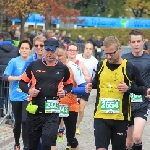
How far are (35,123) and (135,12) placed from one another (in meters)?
65.1

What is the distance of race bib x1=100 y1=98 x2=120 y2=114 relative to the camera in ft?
23.9

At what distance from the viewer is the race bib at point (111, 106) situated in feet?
23.9

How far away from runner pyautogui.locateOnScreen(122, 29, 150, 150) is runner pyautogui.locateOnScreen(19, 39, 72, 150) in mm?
1289

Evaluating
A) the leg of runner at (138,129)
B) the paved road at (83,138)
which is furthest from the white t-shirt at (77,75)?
the paved road at (83,138)

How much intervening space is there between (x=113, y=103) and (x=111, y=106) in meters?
0.06

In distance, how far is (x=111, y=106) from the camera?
725 cm

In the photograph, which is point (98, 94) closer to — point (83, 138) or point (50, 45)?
point (50, 45)

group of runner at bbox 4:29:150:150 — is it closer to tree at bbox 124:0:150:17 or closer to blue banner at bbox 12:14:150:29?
blue banner at bbox 12:14:150:29

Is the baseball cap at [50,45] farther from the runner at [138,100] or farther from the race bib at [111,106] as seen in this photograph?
the runner at [138,100]

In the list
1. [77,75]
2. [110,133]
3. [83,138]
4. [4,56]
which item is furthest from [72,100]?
[4,56]

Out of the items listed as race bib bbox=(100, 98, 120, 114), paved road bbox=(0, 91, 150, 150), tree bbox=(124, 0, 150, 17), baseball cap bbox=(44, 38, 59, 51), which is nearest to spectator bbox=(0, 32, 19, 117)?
paved road bbox=(0, 91, 150, 150)

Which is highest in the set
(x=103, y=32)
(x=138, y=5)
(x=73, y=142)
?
(x=138, y=5)

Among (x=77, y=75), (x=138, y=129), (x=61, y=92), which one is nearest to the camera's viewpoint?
(x=61, y=92)

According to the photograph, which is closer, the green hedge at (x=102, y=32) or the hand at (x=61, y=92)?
the hand at (x=61, y=92)
